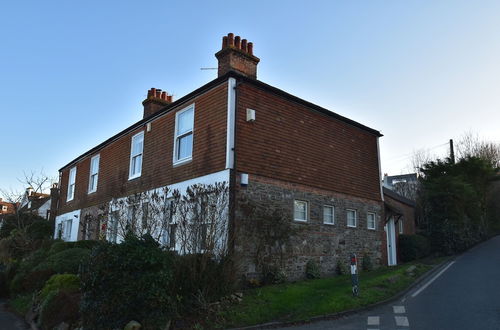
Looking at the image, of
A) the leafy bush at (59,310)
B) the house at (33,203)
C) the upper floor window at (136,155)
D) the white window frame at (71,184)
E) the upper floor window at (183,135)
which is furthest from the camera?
the house at (33,203)

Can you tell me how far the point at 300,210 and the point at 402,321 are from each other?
644 cm

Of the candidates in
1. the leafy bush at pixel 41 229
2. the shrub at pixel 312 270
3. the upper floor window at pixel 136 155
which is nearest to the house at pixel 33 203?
the leafy bush at pixel 41 229

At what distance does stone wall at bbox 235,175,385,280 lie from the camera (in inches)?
476

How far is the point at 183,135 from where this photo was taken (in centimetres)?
1484

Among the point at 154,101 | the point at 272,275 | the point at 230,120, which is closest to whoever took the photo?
the point at 272,275

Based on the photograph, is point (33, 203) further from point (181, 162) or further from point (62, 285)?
point (62, 285)

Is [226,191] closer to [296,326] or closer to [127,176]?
[296,326]

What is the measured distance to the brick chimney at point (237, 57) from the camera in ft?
46.9

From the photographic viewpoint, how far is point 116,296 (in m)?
7.71

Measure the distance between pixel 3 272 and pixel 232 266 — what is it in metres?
10.7

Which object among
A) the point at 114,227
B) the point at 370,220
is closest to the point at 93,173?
the point at 114,227

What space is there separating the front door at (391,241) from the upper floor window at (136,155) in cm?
1250

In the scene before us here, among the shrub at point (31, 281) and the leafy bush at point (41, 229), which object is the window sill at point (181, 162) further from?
the leafy bush at point (41, 229)

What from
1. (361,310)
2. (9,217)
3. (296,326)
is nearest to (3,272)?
(296,326)
